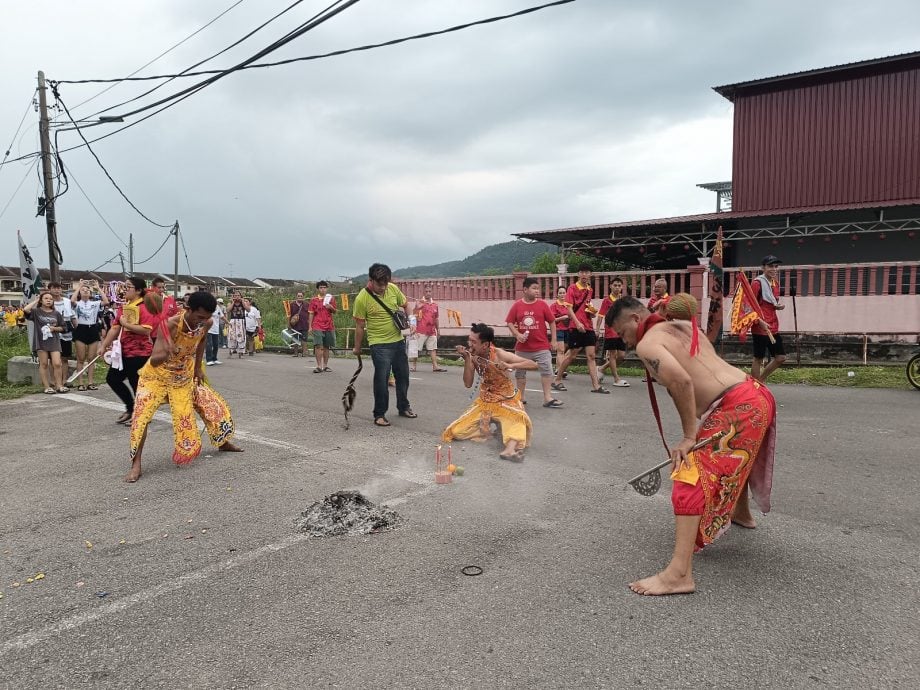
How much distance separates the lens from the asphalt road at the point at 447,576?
103 inches

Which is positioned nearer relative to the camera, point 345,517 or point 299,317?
point 345,517

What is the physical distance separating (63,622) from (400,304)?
5266 millimetres

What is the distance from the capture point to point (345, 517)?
4219mm

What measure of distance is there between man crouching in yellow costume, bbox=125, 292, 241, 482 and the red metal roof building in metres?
13.7

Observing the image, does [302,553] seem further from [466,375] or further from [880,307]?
[880,307]

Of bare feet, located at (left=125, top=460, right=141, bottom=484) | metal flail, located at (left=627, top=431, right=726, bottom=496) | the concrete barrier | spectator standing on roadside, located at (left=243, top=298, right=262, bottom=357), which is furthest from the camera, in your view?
spectator standing on roadside, located at (left=243, top=298, right=262, bottom=357)

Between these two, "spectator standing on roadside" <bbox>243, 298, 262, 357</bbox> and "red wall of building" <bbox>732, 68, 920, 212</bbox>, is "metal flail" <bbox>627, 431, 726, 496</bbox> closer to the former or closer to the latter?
"spectator standing on roadside" <bbox>243, 298, 262, 357</bbox>

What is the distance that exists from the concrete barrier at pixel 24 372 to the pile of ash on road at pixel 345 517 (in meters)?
9.91

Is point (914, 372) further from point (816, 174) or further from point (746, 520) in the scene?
point (816, 174)

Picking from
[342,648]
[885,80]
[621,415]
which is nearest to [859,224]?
[885,80]

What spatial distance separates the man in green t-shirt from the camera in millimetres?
7543

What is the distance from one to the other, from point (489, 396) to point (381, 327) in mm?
1986

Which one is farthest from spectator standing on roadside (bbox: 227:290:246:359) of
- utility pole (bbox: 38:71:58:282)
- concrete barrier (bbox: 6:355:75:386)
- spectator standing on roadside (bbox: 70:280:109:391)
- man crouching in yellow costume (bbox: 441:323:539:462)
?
man crouching in yellow costume (bbox: 441:323:539:462)

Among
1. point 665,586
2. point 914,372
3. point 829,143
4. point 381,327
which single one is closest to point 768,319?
point 914,372
